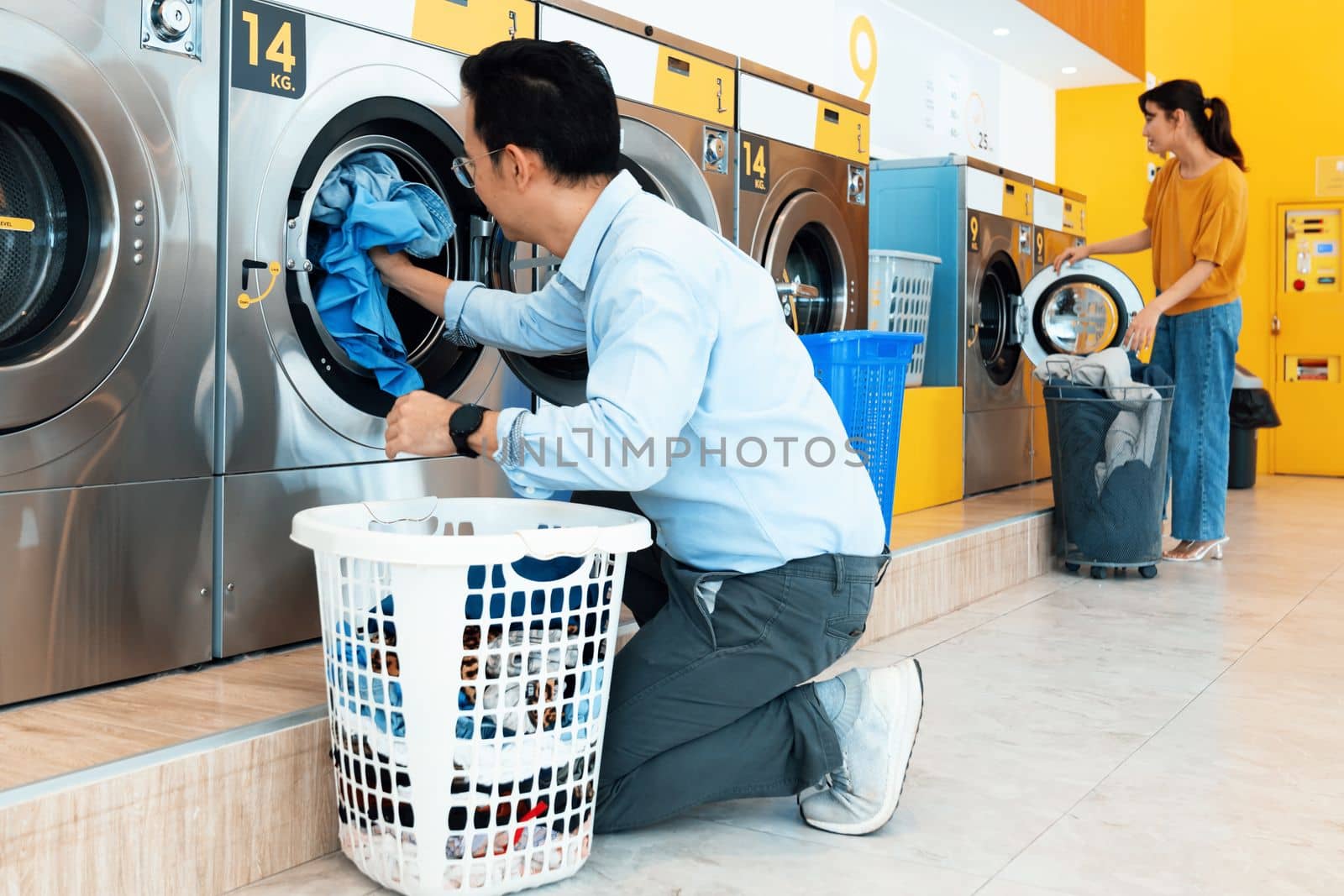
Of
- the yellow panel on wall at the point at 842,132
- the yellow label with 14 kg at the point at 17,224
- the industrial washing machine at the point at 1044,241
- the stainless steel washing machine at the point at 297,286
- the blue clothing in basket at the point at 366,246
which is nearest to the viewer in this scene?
the yellow label with 14 kg at the point at 17,224

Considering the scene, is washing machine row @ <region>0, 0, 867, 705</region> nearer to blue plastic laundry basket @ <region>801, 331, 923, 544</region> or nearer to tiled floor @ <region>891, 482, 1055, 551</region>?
blue plastic laundry basket @ <region>801, 331, 923, 544</region>

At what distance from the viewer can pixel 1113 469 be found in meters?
3.64

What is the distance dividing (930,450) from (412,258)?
235 centimetres

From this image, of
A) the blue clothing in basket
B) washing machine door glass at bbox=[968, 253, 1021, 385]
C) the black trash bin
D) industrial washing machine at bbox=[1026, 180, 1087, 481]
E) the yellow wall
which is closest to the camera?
the blue clothing in basket

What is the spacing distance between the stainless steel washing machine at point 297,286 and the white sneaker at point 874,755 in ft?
2.93

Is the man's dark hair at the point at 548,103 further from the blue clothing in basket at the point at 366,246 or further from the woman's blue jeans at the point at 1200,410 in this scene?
the woman's blue jeans at the point at 1200,410

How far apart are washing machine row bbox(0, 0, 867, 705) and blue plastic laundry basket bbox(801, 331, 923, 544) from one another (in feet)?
2.29

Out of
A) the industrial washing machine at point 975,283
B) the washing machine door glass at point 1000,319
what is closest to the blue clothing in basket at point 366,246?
the industrial washing machine at point 975,283

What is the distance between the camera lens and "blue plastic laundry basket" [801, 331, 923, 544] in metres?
2.76

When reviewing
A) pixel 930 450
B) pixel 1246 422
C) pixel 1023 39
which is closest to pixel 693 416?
pixel 930 450

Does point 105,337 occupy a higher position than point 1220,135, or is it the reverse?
point 1220,135

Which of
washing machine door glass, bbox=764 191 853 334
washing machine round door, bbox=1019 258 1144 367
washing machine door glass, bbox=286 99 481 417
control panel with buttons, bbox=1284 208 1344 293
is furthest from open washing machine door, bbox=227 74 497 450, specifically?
control panel with buttons, bbox=1284 208 1344 293

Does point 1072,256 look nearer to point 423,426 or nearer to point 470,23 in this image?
point 470,23

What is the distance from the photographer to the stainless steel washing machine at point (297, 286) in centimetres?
188
